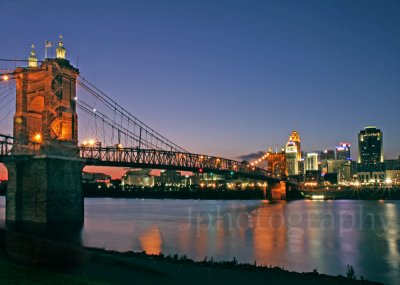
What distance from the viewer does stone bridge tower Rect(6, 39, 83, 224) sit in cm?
4066

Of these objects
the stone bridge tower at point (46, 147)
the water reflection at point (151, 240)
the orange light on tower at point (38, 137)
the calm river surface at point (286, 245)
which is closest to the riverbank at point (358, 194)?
the calm river surface at point (286, 245)

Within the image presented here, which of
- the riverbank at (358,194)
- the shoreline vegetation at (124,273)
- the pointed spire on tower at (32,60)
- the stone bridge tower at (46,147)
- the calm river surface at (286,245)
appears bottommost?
the riverbank at (358,194)

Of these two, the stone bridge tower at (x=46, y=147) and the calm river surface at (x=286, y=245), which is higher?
the stone bridge tower at (x=46, y=147)

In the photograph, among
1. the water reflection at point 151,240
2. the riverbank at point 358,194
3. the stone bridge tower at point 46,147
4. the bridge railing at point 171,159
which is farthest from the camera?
the riverbank at point 358,194

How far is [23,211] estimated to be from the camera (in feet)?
136

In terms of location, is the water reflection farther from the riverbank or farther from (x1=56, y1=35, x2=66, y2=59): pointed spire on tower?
the riverbank

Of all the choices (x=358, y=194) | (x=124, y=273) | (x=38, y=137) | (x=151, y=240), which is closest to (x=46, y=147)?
(x=38, y=137)

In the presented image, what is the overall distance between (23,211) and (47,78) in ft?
46.1

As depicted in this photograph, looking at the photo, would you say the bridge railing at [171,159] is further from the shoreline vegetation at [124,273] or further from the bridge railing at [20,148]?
the shoreline vegetation at [124,273]

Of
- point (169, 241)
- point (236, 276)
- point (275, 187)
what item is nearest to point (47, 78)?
point (169, 241)

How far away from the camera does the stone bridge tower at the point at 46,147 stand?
40656 millimetres

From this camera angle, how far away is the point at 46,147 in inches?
1655

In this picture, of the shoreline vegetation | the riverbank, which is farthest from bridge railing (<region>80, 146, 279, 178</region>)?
the riverbank

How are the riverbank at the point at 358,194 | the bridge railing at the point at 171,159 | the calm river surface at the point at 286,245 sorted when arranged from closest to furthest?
the calm river surface at the point at 286,245
the bridge railing at the point at 171,159
the riverbank at the point at 358,194
